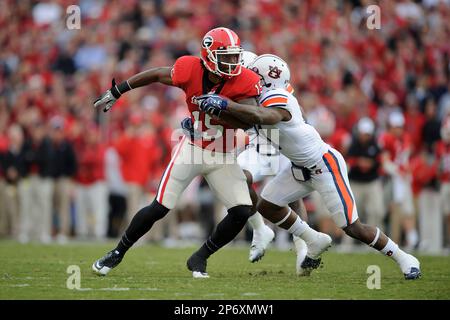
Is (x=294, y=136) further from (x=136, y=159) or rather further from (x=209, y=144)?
(x=136, y=159)

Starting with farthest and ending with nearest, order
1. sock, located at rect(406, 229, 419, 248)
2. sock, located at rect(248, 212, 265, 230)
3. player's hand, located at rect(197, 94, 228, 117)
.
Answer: sock, located at rect(406, 229, 419, 248) → sock, located at rect(248, 212, 265, 230) → player's hand, located at rect(197, 94, 228, 117)

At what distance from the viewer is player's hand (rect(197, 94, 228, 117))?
22.0 ft

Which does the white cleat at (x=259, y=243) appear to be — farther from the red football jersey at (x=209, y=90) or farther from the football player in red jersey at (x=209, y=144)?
the red football jersey at (x=209, y=90)

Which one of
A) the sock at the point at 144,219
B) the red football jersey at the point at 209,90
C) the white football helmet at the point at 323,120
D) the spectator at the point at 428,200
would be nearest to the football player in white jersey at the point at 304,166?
the red football jersey at the point at 209,90

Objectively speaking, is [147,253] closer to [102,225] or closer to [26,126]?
[102,225]

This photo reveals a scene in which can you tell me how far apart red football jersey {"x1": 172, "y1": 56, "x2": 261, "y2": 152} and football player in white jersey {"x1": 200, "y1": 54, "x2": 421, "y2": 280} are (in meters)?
0.18

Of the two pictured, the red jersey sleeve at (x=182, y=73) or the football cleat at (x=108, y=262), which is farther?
the football cleat at (x=108, y=262)

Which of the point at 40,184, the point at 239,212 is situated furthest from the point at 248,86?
the point at 40,184

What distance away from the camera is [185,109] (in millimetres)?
13742

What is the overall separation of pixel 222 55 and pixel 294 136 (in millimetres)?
871

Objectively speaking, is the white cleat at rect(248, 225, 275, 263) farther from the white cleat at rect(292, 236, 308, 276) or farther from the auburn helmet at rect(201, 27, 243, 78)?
the auburn helmet at rect(201, 27, 243, 78)

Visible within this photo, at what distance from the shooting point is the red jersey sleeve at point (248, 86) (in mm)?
7066

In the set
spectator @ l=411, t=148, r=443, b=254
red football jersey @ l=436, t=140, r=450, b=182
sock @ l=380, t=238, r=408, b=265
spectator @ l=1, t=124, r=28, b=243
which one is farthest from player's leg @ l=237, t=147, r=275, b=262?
spectator @ l=1, t=124, r=28, b=243
